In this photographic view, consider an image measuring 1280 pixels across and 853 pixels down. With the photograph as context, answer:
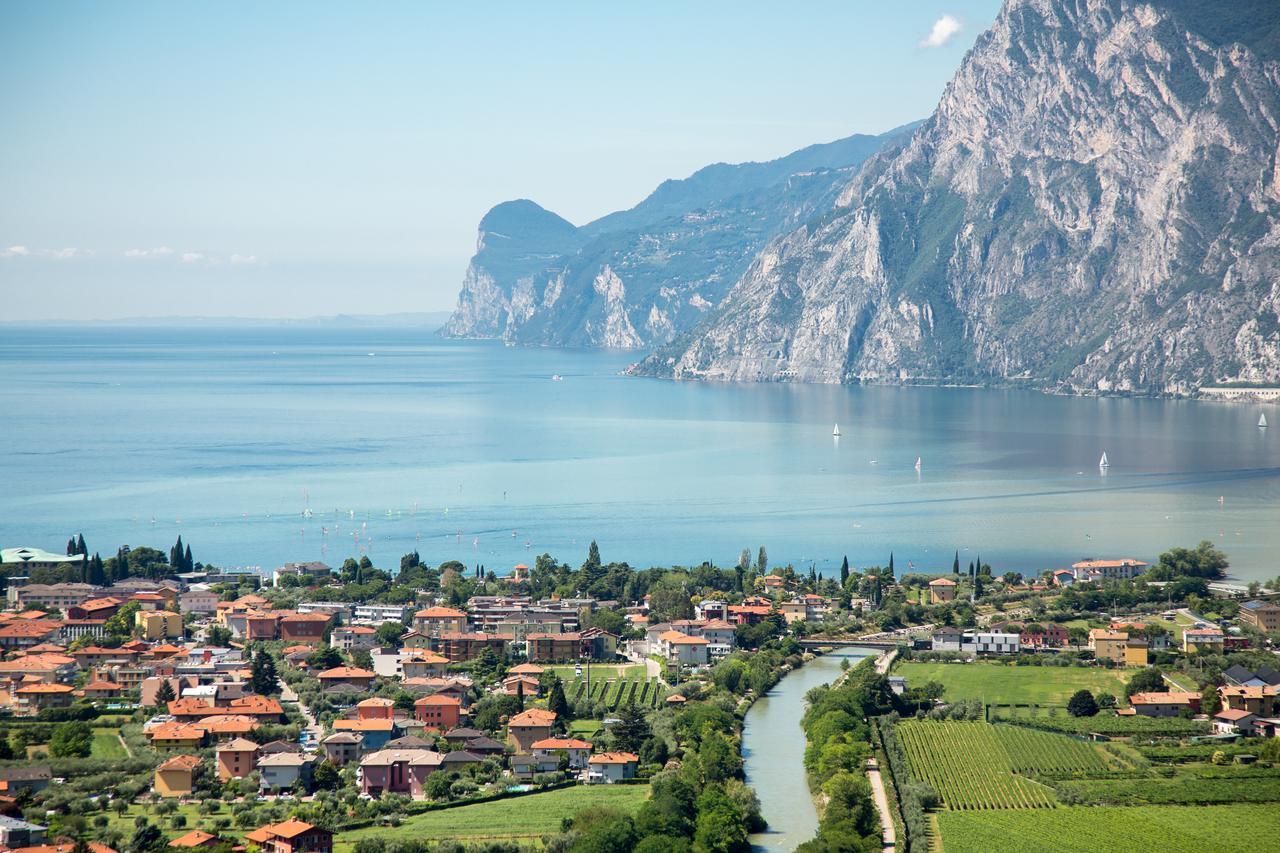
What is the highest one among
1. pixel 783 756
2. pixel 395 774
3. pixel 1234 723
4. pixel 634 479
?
pixel 634 479

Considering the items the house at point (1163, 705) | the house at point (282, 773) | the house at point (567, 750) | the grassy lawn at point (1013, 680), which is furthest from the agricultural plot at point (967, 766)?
the house at point (282, 773)

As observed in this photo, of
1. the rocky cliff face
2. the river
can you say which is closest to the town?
the river

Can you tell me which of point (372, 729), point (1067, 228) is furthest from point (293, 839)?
point (1067, 228)

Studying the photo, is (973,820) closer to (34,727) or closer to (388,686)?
(388,686)

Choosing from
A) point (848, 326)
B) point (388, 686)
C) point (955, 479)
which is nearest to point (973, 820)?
point (388, 686)

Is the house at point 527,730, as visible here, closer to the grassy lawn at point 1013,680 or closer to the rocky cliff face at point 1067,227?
the grassy lawn at point 1013,680

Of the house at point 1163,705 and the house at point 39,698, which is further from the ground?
the house at point 39,698

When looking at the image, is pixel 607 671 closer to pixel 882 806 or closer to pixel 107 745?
pixel 882 806
